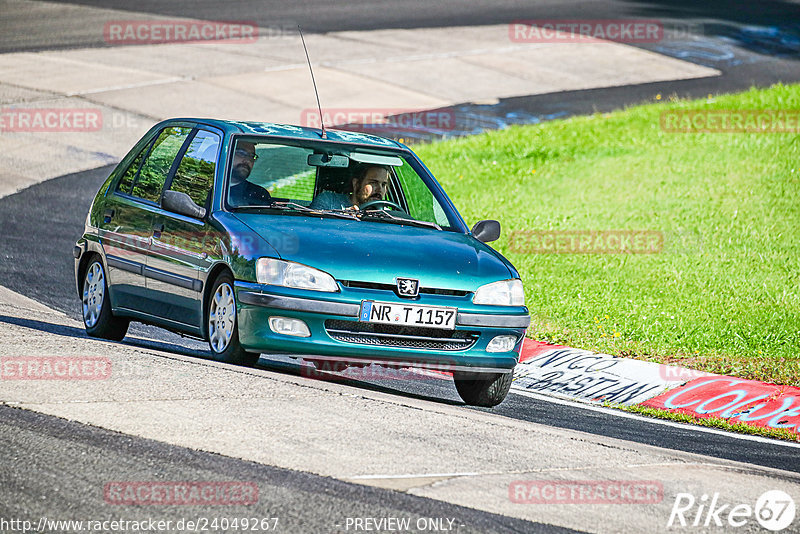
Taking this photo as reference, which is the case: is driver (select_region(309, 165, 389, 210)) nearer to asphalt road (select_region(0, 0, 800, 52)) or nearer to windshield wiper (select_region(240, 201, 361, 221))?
windshield wiper (select_region(240, 201, 361, 221))

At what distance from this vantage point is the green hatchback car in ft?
25.1

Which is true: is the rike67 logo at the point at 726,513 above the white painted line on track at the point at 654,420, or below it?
above

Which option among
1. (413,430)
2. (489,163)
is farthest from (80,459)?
(489,163)

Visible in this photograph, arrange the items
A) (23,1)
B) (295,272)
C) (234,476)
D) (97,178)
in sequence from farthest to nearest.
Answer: (23,1)
(97,178)
(295,272)
(234,476)

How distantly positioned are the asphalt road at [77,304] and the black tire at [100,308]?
0.51 feet

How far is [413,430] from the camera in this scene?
6781 millimetres

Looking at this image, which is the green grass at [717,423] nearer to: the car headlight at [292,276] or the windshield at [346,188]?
the windshield at [346,188]

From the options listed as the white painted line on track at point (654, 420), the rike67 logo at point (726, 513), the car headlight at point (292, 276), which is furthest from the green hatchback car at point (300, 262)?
the rike67 logo at point (726, 513)

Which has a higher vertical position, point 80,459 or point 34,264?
point 80,459

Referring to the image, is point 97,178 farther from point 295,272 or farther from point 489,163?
point 295,272

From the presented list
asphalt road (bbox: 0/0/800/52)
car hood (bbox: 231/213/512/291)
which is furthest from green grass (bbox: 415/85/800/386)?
asphalt road (bbox: 0/0/800/52)

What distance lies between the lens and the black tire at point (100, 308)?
30.7 ft

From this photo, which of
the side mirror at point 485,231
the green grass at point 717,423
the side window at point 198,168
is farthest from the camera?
the green grass at point 717,423

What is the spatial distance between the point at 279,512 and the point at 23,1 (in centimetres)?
2978
